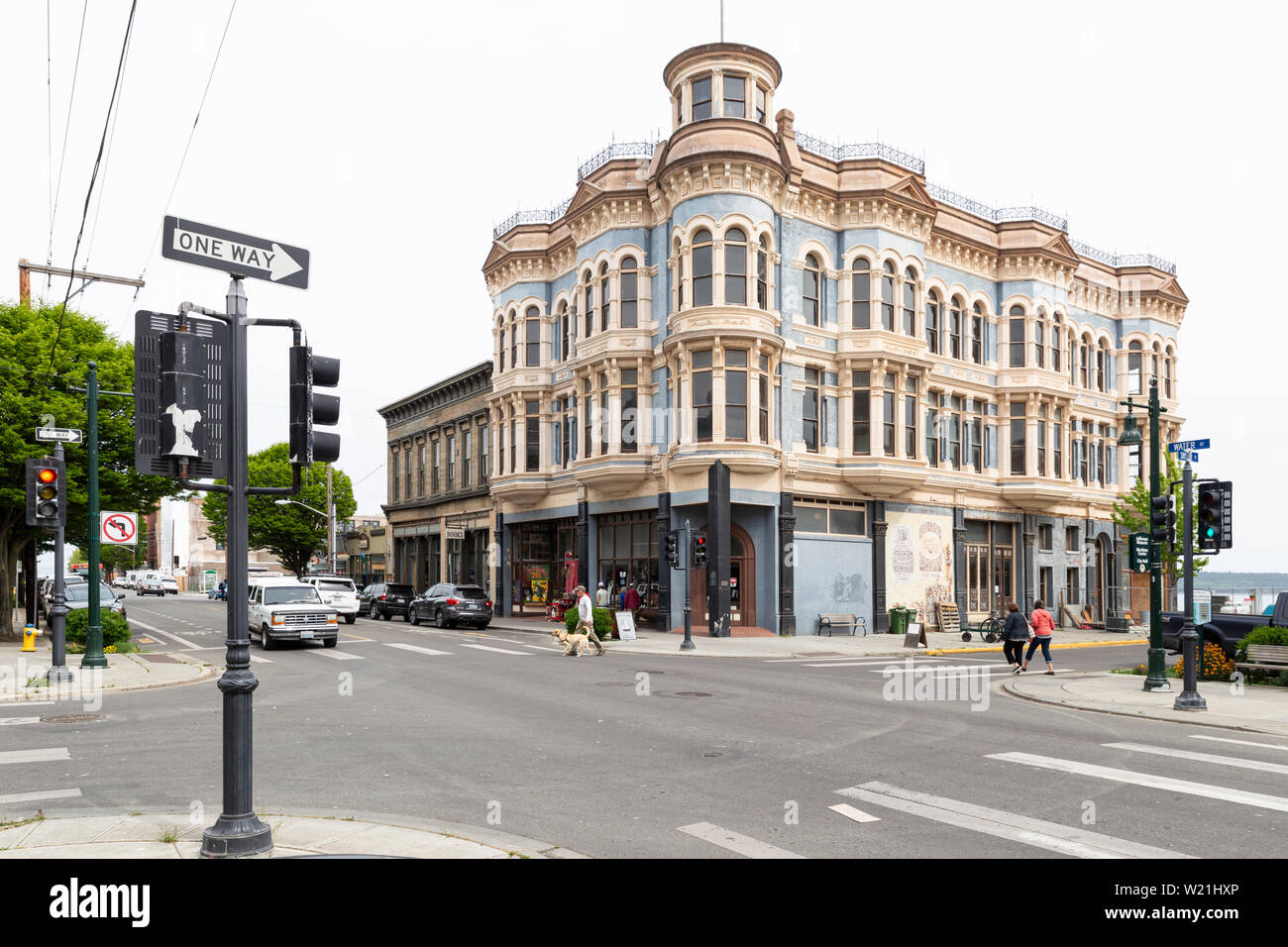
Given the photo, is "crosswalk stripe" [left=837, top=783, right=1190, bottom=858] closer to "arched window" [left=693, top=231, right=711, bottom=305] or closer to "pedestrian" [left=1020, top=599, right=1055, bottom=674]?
"pedestrian" [left=1020, top=599, right=1055, bottom=674]

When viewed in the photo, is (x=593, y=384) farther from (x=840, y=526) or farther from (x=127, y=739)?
(x=127, y=739)

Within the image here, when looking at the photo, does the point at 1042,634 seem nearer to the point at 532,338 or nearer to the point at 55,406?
the point at 532,338

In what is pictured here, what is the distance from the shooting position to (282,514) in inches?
2785

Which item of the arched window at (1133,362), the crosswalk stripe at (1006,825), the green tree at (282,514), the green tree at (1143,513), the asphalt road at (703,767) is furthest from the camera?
the green tree at (282,514)

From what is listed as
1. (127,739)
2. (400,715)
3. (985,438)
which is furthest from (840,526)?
(127,739)

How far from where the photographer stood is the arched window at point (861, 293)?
34.7 meters

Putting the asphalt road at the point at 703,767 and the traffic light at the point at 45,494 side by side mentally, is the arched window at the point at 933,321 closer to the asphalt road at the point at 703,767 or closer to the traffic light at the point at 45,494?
the asphalt road at the point at 703,767

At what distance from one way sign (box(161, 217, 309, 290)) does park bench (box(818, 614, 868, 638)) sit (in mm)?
27573

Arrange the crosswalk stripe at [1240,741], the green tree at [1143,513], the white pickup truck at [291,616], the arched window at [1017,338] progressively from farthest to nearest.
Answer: the arched window at [1017,338] < the green tree at [1143,513] < the white pickup truck at [291,616] < the crosswalk stripe at [1240,741]

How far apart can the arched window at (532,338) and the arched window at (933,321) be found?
16056 mm

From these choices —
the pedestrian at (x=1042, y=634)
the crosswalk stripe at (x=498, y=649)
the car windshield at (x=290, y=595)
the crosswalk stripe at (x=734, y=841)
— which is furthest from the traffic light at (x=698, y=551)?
the crosswalk stripe at (x=734, y=841)

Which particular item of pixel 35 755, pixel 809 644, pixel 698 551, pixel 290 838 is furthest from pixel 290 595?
pixel 290 838

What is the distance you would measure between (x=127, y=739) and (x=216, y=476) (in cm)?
707

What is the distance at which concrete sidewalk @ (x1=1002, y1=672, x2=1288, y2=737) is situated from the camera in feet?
44.8
